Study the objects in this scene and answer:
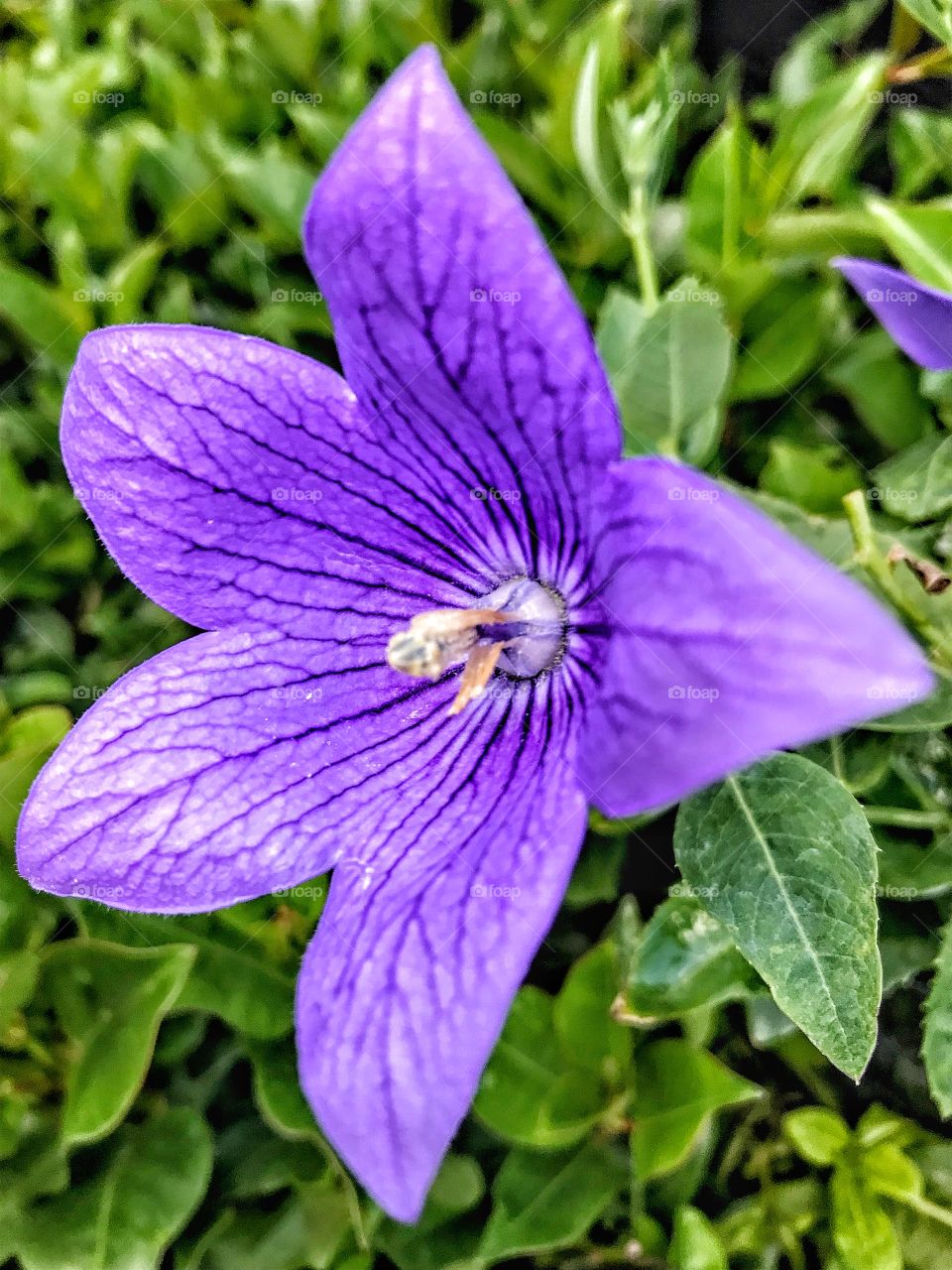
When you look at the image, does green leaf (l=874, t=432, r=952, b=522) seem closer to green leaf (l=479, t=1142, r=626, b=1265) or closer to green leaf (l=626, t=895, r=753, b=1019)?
green leaf (l=626, t=895, r=753, b=1019)

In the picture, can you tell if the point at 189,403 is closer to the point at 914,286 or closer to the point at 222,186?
the point at 914,286

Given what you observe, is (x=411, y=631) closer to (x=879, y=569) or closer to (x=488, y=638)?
(x=488, y=638)

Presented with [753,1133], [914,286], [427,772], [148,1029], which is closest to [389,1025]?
[427,772]
